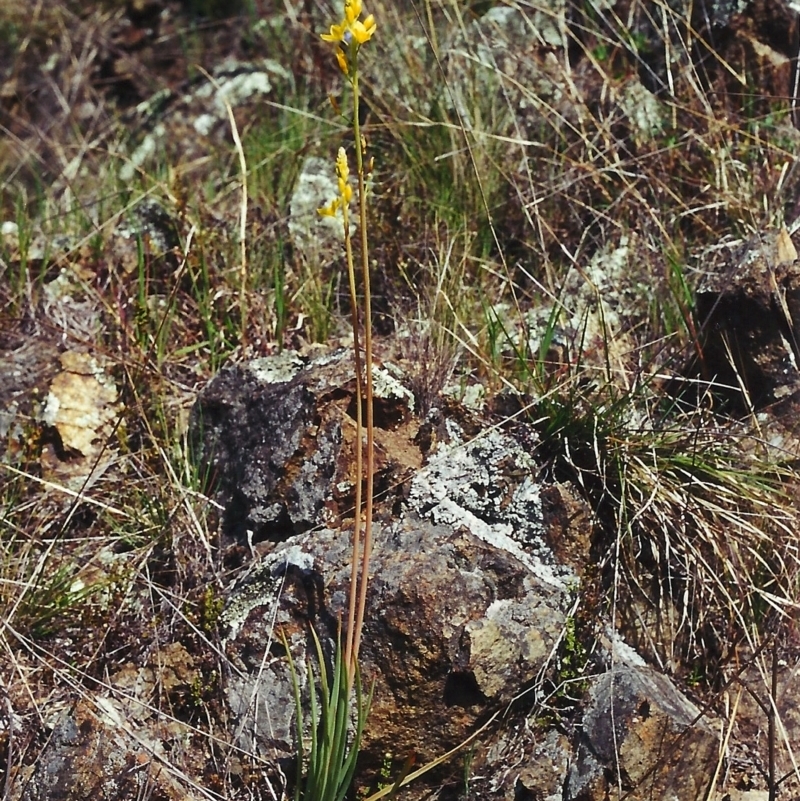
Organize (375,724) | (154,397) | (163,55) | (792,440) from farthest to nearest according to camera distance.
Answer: (163,55)
(154,397)
(792,440)
(375,724)

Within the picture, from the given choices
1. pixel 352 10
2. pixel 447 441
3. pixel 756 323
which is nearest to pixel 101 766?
pixel 447 441

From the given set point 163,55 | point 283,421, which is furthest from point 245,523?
point 163,55

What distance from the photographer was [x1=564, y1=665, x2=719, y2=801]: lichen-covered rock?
6.20 ft

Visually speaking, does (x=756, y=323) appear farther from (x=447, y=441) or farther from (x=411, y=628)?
(x=411, y=628)

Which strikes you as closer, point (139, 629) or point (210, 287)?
point (139, 629)

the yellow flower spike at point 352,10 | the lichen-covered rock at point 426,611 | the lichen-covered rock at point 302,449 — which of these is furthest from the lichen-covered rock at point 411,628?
the yellow flower spike at point 352,10

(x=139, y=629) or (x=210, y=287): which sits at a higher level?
(x=210, y=287)

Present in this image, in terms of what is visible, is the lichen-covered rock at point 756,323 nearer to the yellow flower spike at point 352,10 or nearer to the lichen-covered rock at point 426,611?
the lichen-covered rock at point 426,611

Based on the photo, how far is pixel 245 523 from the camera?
2.21 metres

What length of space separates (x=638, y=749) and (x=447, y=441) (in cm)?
75

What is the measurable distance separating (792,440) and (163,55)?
3181 mm

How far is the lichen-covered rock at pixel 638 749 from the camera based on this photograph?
1.89 m

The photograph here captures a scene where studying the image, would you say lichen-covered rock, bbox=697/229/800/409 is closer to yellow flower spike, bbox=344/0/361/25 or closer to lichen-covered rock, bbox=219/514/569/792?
lichen-covered rock, bbox=219/514/569/792

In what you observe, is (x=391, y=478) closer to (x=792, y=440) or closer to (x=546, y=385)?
(x=546, y=385)
